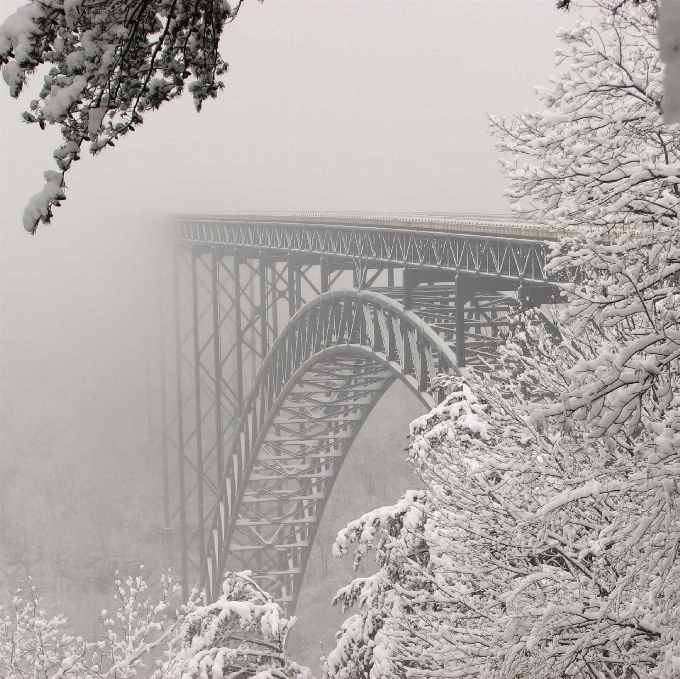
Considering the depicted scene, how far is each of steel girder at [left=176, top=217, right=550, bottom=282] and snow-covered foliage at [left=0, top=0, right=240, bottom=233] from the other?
2512mm

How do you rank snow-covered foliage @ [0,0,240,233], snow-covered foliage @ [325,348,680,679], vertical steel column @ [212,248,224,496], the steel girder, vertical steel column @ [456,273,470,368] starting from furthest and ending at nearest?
vertical steel column @ [212,248,224,496] < vertical steel column @ [456,273,470,368] < the steel girder < snow-covered foliage @ [325,348,680,679] < snow-covered foliage @ [0,0,240,233]

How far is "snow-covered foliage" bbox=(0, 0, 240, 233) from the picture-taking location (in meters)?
3.10

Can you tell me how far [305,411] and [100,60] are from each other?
25745mm

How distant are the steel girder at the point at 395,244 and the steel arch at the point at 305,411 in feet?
3.88

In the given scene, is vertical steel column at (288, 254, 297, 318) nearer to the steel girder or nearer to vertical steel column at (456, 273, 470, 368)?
the steel girder

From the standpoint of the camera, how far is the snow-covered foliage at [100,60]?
3104 mm

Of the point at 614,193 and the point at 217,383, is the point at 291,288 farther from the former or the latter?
the point at 614,193

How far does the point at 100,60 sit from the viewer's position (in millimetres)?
3273

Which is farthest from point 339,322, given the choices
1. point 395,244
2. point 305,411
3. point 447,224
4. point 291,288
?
point 447,224

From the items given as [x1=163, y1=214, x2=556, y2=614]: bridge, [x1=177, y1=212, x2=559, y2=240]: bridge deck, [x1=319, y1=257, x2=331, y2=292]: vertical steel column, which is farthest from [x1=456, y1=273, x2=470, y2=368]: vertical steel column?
[x1=319, y1=257, x2=331, y2=292]: vertical steel column

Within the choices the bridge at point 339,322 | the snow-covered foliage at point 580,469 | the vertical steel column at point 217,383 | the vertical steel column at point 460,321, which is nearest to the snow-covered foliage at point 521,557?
the snow-covered foliage at point 580,469

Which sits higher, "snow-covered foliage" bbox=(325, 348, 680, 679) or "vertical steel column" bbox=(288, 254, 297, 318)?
"vertical steel column" bbox=(288, 254, 297, 318)

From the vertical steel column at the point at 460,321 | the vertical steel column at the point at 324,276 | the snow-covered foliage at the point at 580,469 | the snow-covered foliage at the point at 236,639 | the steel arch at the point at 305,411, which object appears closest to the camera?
the snow-covered foliage at the point at 580,469

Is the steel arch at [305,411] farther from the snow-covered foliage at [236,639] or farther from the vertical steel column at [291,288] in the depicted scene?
the snow-covered foliage at [236,639]
